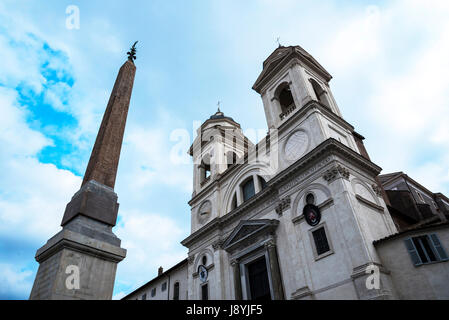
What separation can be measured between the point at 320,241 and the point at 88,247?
39.2ft

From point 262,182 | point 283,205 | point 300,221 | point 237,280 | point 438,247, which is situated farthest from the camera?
point 262,182

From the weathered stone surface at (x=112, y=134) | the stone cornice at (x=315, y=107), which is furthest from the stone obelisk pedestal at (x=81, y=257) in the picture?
the stone cornice at (x=315, y=107)

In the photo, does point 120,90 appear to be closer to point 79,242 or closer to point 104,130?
point 104,130

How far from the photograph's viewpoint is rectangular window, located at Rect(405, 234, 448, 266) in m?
11.3

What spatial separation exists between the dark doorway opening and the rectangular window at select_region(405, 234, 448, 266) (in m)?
7.54

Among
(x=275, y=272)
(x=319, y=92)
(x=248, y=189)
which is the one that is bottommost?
(x=275, y=272)

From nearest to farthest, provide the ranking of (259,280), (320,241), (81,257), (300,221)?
(81,257)
(320,241)
(300,221)
(259,280)

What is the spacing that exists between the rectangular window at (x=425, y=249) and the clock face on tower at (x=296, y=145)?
7323 millimetres

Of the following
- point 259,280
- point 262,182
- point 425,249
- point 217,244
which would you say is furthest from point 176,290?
point 425,249

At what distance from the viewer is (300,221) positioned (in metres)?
15.7

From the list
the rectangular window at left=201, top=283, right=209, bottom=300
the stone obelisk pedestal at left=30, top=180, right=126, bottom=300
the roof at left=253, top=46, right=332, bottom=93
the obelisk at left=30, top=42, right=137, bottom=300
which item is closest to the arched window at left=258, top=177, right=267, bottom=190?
the rectangular window at left=201, top=283, right=209, bottom=300

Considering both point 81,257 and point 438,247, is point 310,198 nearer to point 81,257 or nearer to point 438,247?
point 438,247

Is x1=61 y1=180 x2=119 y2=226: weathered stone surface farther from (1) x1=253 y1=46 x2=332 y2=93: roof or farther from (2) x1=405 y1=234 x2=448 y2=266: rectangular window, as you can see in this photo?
(1) x1=253 y1=46 x2=332 y2=93: roof

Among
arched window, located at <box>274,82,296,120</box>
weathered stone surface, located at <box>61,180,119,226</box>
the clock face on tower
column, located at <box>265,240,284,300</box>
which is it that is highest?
Answer: arched window, located at <box>274,82,296,120</box>
